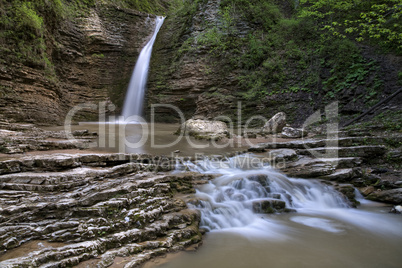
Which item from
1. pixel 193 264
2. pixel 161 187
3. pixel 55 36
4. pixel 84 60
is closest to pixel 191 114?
pixel 84 60

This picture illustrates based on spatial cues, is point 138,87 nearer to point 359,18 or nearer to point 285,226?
point 359,18

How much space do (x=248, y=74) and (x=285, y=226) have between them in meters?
12.6

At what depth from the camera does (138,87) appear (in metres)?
17.7

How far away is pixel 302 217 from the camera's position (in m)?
4.55

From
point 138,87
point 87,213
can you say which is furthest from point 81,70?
point 87,213

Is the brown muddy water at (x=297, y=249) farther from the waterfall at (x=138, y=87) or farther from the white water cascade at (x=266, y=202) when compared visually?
the waterfall at (x=138, y=87)

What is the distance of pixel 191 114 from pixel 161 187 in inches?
461

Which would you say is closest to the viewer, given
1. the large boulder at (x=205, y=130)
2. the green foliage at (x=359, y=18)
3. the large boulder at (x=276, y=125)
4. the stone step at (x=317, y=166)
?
the stone step at (x=317, y=166)

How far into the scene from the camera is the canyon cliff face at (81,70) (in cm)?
1082

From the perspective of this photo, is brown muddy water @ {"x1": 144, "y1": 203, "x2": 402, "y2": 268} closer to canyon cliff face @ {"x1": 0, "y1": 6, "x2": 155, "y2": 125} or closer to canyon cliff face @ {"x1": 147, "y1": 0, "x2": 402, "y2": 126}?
canyon cliff face @ {"x1": 147, "y1": 0, "x2": 402, "y2": 126}

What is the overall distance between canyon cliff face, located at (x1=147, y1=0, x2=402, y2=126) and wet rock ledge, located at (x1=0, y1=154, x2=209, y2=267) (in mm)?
9890

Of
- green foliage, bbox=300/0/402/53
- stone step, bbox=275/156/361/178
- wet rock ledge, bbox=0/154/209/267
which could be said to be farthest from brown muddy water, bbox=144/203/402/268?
green foliage, bbox=300/0/402/53

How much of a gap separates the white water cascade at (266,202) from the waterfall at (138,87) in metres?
12.2

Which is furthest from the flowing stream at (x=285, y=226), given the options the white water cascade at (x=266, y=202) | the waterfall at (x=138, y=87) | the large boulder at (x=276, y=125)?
the waterfall at (x=138, y=87)
